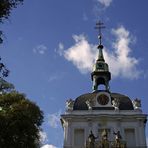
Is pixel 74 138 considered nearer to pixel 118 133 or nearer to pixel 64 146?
pixel 64 146

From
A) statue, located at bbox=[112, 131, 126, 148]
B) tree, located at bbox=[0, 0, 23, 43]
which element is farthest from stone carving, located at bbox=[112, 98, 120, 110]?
tree, located at bbox=[0, 0, 23, 43]

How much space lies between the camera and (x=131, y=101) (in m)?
47.8

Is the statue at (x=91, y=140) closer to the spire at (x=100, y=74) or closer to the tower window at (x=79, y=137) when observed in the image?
the tower window at (x=79, y=137)

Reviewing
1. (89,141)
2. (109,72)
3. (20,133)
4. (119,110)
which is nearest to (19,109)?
(20,133)

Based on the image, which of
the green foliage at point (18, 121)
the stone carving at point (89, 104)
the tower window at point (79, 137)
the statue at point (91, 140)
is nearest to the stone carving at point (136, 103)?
the stone carving at point (89, 104)

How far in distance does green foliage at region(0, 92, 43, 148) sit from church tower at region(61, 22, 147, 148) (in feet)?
31.7

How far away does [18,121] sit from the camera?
103 ft

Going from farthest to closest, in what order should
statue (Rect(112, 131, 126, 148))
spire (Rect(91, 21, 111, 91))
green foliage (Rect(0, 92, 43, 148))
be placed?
1. spire (Rect(91, 21, 111, 91))
2. statue (Rect(112, 131, 126, 148))
3. green foliage (Rect(0, 92, 43, 148))

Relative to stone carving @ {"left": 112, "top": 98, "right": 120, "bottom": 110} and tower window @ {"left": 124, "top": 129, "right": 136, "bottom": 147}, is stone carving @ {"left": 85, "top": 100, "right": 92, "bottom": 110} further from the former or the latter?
tower window @ {"left": 124, "top": 129, "right": 136, "bottom": 147}

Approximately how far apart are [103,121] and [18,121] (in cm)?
1618

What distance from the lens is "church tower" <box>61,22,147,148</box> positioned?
43594 mm

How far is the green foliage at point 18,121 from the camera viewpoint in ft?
98.4

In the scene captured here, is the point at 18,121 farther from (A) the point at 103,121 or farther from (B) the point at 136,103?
(B) the point at 136,103

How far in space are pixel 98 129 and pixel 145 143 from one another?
17.7 feet
